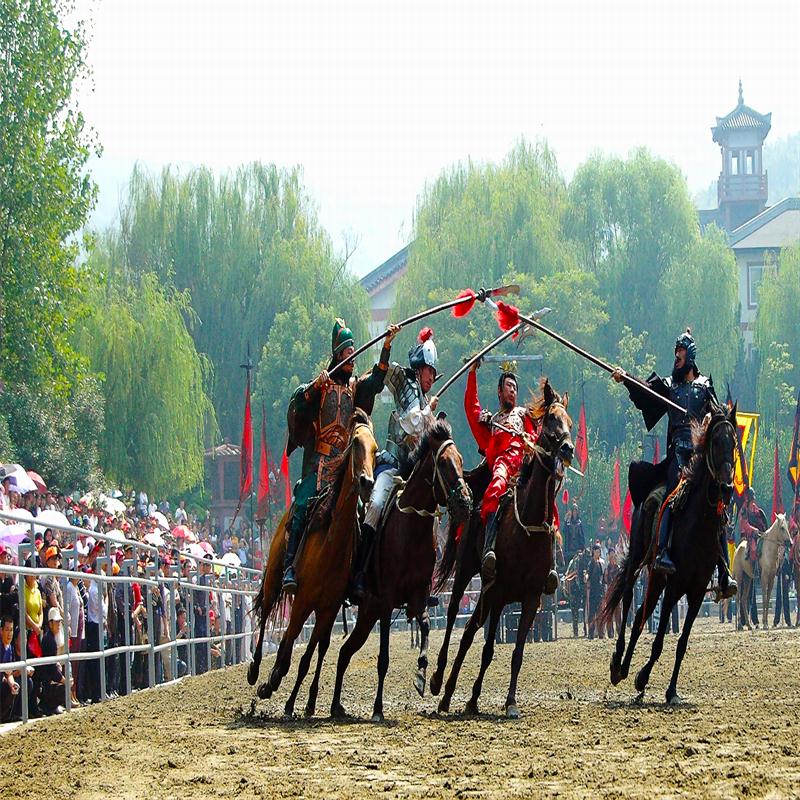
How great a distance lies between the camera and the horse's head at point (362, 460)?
12711 millimetres

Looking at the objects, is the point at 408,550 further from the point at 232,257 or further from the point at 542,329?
the point at 232,257

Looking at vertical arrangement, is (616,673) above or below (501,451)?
below

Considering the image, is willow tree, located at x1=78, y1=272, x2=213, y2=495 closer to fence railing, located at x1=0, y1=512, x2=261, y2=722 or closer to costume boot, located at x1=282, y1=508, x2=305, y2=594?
fence railing, located at x1=0, y1=512, x2=261, y2=722

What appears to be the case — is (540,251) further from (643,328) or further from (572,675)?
(572,675)

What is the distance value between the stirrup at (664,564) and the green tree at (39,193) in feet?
78.3

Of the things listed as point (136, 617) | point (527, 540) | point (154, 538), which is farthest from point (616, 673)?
point (154, 538)

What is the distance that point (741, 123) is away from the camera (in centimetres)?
12662

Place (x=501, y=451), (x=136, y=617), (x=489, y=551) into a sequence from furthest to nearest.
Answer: (x=136, y=617)
(x=501, y=451)
(x=489, y=551)

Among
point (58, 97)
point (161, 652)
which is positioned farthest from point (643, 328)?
point (161, 652)

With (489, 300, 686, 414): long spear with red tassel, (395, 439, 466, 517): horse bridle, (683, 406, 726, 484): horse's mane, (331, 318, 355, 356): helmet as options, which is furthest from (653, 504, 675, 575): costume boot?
(331, 318, 355, 356): helmet

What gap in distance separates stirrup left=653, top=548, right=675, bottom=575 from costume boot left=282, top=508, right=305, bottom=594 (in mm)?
3053

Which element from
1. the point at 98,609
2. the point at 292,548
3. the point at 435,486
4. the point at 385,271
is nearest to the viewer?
the point at 435,486

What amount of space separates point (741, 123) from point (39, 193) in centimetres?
9606

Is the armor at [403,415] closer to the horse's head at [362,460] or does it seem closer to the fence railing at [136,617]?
the horse's head at [362,460]
